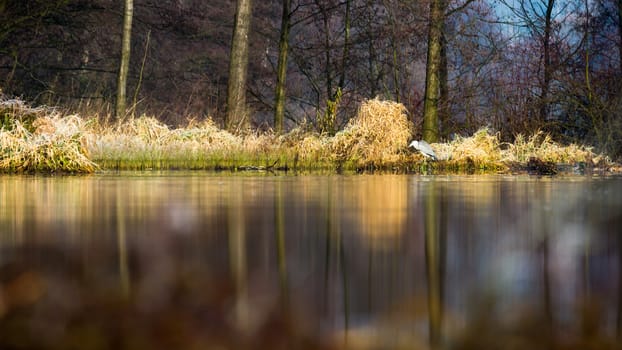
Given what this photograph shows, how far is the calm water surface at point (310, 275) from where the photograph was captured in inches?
77.2

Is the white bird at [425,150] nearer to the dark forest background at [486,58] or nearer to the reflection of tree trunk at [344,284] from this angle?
the dark forest background at [486,58]

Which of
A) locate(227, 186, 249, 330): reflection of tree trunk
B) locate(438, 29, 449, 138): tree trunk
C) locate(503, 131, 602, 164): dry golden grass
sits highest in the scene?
locate(438, 29, 449, 138): tree trunk

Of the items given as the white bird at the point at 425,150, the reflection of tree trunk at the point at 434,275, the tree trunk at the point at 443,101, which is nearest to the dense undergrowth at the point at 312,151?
the white bird at the point at 425,150

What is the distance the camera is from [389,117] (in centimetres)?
1578

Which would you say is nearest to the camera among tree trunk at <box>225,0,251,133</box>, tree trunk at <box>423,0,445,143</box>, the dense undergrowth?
the dense undergrowth

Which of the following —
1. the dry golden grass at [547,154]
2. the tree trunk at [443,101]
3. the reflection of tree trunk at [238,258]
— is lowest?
the reflection of tree trunk at [238,258]

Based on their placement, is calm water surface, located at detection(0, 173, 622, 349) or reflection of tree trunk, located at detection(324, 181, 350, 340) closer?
calm water surface, located at detection(0, 173, 622, 349)

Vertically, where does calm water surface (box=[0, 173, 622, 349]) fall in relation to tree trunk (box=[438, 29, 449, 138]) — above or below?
below

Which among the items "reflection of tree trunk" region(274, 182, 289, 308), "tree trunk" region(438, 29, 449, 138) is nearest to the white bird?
"tree trunk" region(438, 29, 449, 138)

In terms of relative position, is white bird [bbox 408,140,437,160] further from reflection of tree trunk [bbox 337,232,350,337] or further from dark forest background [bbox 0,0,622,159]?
reflection of tree trunk [bbox 337,232,350,337]

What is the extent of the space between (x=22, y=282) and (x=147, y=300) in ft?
1.33

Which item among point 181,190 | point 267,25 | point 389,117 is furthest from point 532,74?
point 181,190

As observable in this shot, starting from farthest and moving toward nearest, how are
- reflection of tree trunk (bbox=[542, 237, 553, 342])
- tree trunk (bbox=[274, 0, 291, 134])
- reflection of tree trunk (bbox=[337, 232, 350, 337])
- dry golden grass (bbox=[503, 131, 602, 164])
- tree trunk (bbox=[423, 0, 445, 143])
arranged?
1. tree trunk (bbox=[274, 0, 291, 134])
2. tree trunk (bbox=[423, 0, 445, 143])
3. dry golden grass (bbox=[503, 131, 602, 164])
4. reflection of tree trunk (bbox=[337, 232, 350, 337])
5. reflection of tree trunk (bbox=[542, 237, 553, 342])

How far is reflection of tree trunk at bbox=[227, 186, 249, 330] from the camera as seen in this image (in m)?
2.14
